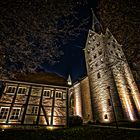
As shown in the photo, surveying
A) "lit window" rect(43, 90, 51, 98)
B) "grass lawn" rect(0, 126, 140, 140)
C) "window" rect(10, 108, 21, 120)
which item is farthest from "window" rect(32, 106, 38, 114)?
"grass lawn" rect(0, 126, 140, 140)

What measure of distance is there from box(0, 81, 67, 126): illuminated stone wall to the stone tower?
7.89 metres

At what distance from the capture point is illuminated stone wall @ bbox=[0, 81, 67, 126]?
15404mm

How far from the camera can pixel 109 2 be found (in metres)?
8.01

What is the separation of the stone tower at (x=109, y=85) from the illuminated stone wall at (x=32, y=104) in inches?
311

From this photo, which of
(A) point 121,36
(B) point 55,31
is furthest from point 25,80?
(A) point 121,36

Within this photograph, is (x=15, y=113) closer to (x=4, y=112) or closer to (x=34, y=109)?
(x=4, y=112)

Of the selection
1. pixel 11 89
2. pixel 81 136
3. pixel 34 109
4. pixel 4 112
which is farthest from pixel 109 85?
pixel 4 112

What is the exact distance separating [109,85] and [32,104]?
14773mm

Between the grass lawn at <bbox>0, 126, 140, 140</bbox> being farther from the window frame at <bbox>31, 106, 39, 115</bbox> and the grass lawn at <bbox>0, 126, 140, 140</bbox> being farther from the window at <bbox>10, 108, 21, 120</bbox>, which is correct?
the window frame at <bbox>31, 106, 39, 115</bbox>

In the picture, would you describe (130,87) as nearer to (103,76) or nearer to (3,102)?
(103,76)

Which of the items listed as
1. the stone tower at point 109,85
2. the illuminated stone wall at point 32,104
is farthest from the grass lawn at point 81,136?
the stone tower at point 109,85

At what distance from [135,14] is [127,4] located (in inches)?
29.9

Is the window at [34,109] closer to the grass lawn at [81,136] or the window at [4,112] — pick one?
the window at [4,112]

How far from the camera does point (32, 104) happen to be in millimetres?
16594
